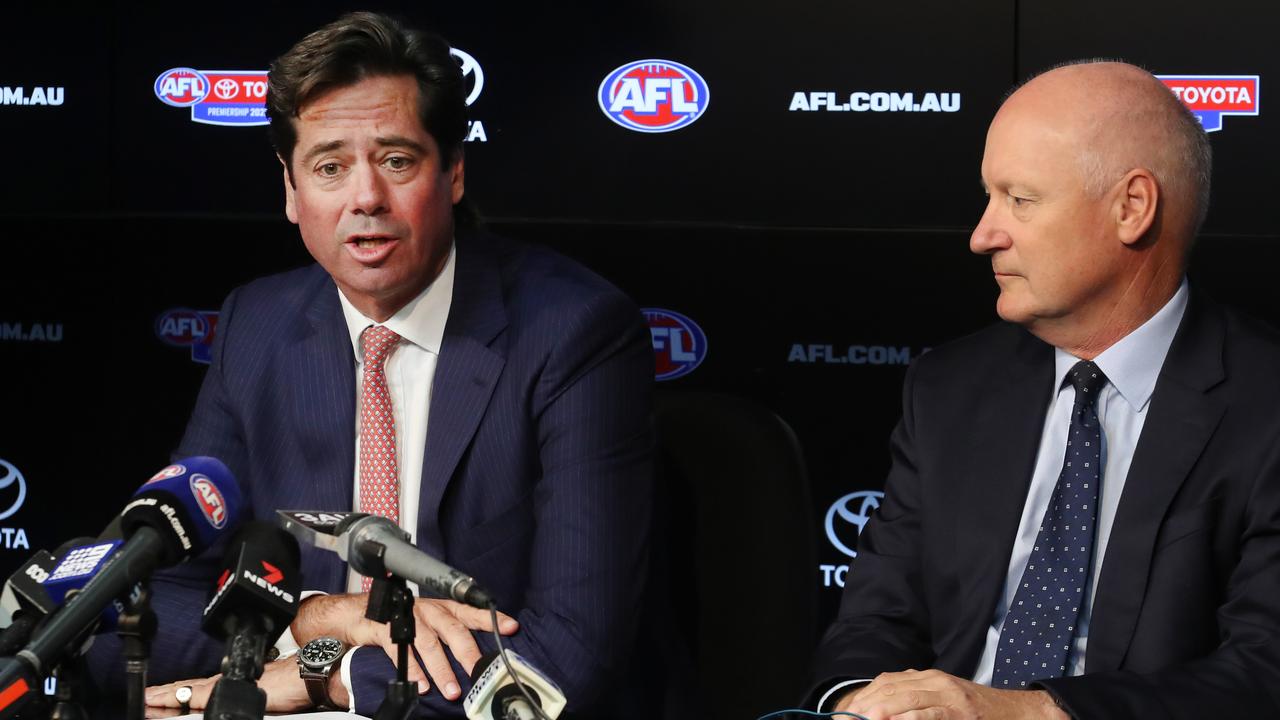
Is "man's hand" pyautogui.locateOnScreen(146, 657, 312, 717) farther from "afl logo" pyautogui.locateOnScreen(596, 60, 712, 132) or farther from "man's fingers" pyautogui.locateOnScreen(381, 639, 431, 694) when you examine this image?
"afl logo" pyautogui.locateOnScreen(596, 60, 712, 132)

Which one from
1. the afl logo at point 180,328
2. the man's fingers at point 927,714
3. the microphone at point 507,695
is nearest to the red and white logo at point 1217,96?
the man's fingers at point 927,714

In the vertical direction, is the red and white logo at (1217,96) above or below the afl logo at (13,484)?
above

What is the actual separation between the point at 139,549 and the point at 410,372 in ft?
3.77

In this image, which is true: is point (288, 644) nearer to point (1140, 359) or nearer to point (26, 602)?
point (26, 602)

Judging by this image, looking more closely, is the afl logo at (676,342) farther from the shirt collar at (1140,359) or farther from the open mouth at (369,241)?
the shirt collar at (1140,359)

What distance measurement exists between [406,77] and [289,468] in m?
0.69

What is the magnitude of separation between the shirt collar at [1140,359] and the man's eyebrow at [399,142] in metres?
1.16

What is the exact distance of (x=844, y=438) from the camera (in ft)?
13.0

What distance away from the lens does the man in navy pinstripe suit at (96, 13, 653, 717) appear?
2.47 meters

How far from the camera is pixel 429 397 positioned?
2672mm

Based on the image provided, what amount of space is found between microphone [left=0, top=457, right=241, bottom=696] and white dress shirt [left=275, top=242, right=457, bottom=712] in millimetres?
916

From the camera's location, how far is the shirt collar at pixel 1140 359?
7.68ft

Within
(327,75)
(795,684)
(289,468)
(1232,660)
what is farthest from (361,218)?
(1232,660)

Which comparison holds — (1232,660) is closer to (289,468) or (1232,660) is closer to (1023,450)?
(1023,450)
